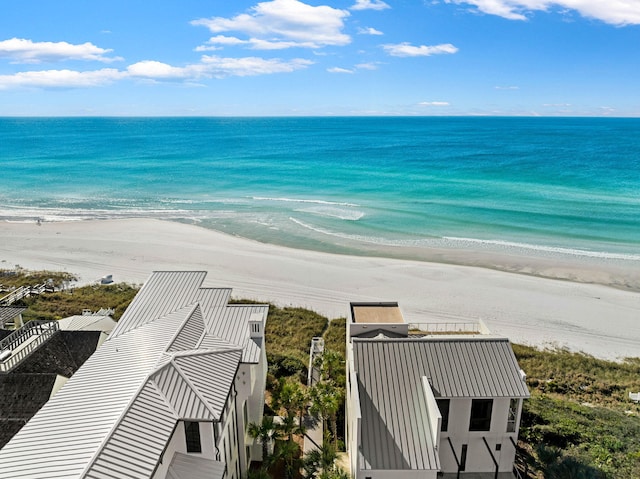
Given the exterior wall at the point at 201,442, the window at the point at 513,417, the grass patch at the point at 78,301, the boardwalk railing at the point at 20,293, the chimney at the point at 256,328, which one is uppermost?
the chimney at the point at 256,328

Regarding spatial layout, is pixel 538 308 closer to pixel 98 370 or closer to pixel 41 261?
pixel 98 370

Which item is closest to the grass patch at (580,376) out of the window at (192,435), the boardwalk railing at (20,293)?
the window at (192,435)

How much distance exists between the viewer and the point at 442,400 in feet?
56.7

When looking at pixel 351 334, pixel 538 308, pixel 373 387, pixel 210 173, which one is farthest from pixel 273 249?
pixel 210 173

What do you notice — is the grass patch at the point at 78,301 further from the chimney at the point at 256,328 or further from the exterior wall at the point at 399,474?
the exterior wall at the point at 399,474

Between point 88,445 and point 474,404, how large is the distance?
1282cm

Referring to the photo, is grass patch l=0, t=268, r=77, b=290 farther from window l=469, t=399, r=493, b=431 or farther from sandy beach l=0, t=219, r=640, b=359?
window l=469, t=399, r=493, b=431

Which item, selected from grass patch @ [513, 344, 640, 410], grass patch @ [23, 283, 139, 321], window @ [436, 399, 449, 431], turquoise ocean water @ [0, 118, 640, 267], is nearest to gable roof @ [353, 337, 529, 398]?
window @ [436, 399, 449, 431]

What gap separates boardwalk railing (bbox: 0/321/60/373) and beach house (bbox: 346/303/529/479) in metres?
12.7

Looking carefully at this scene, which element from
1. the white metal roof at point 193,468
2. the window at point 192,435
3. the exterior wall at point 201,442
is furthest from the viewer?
Answer: the window at point 192,435

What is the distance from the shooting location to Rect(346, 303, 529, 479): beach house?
16.2m

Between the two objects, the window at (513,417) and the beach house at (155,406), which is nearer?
the beach house at (155,406)

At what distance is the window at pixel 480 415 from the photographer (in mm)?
17375

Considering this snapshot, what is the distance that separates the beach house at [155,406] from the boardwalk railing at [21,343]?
404 cm
